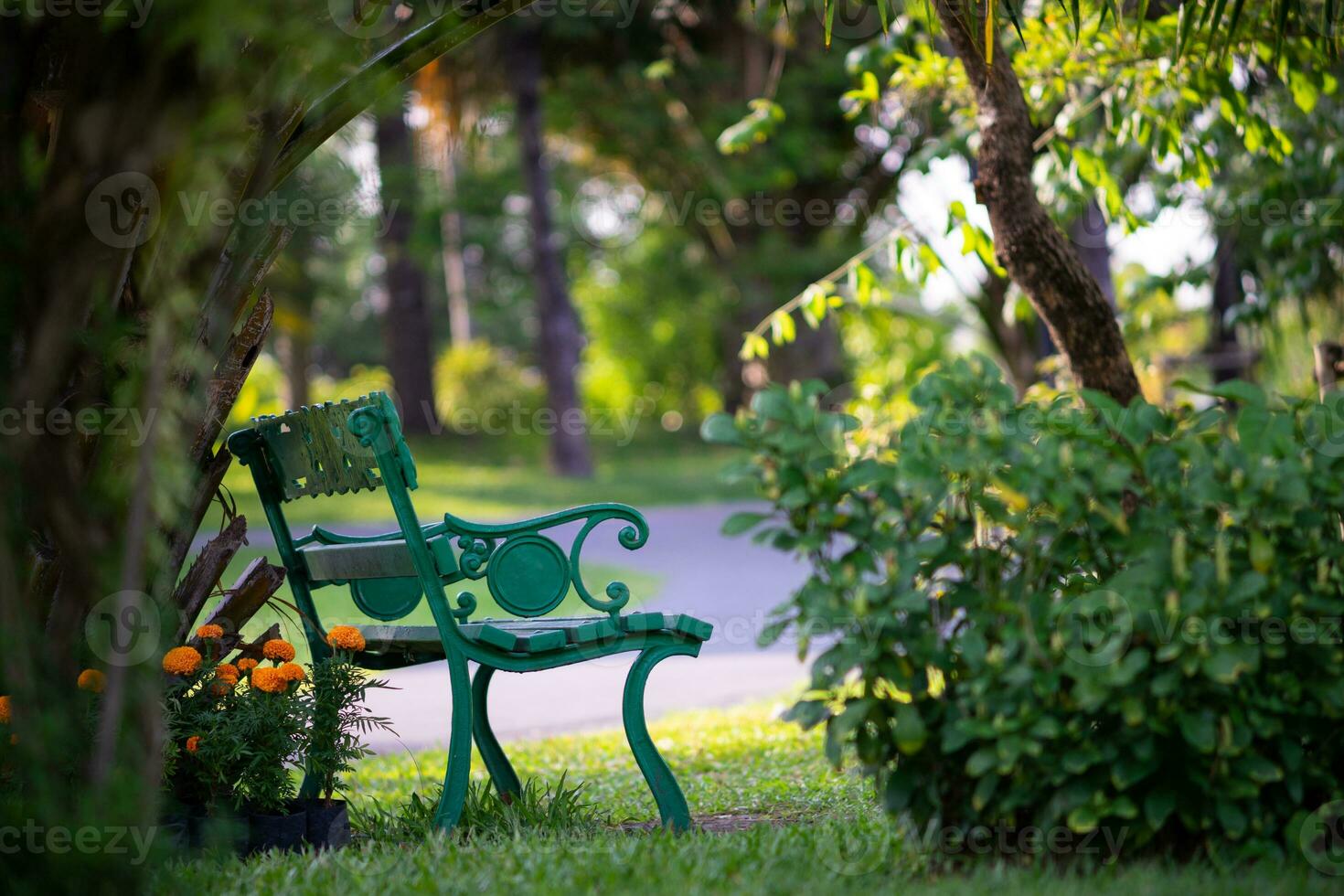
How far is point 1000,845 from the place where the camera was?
2.91 metres

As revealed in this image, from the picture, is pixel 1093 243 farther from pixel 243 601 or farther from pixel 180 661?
pixel 180 661

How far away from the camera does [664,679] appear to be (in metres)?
8.26

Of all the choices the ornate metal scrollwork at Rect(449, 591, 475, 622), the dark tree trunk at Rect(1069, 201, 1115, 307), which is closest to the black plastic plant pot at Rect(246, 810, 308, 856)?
the ornate metal scrollwork at Rect(449, 591, 475, 622)

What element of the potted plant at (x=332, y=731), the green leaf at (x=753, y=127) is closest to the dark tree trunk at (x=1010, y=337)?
the green leaf at (x=753, y=127)

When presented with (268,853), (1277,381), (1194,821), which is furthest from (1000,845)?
(1277,381)

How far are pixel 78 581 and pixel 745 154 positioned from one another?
1840cm

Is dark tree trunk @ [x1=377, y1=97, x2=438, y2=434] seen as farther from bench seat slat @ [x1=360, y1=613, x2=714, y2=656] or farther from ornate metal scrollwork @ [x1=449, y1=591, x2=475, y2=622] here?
ornate metal scrollwork @ [x1=449, y1=591, x2=475, y2=622]

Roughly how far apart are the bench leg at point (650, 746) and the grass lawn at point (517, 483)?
35.7 feet

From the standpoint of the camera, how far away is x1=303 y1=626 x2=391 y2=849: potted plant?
3492mm

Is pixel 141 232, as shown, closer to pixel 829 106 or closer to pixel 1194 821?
pixel 1194 821

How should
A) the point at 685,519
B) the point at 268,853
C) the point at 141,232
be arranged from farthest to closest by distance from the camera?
the point at 685,519
the point at 268,853
the point at 141,232

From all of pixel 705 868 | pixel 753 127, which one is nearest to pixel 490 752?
pixel 705 868

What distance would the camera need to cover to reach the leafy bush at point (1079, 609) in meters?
2.67

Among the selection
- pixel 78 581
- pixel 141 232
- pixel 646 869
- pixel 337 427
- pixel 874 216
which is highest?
pixel 874 216
